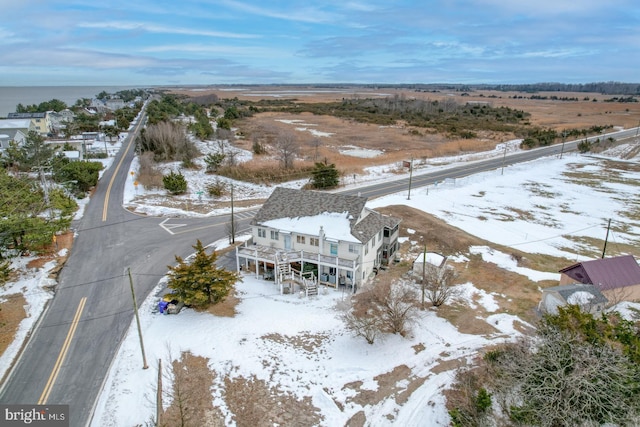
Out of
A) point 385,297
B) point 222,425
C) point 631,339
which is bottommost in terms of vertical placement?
point 222,425

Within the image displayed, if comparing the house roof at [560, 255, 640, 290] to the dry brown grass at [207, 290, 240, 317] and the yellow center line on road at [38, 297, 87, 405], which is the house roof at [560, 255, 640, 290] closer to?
the dry brown grass at [207, 290, 240, 317]

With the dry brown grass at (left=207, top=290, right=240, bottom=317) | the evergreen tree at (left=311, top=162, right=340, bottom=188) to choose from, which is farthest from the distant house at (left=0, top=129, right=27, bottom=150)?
the dry brown grass at (left=207, top=290, right=240, bottom=317)

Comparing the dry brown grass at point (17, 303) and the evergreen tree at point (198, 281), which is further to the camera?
the evergreen tree at point (198, 281)

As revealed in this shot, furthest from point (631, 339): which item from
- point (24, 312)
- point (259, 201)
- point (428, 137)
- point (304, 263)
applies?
point (428, 137)

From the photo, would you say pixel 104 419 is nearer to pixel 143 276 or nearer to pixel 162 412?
pixel 162 412

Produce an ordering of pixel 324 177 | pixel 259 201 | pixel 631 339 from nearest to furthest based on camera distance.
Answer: pixel 631 339, pixel 259 201, pixel 324 177

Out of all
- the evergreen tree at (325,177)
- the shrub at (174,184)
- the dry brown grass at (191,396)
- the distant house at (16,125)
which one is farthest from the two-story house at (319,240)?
the distant house at (16,125)

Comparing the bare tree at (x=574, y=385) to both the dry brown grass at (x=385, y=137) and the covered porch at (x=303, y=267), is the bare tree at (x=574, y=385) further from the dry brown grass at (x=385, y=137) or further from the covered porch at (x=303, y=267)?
the dry brown grass at (x=385, y=137)
